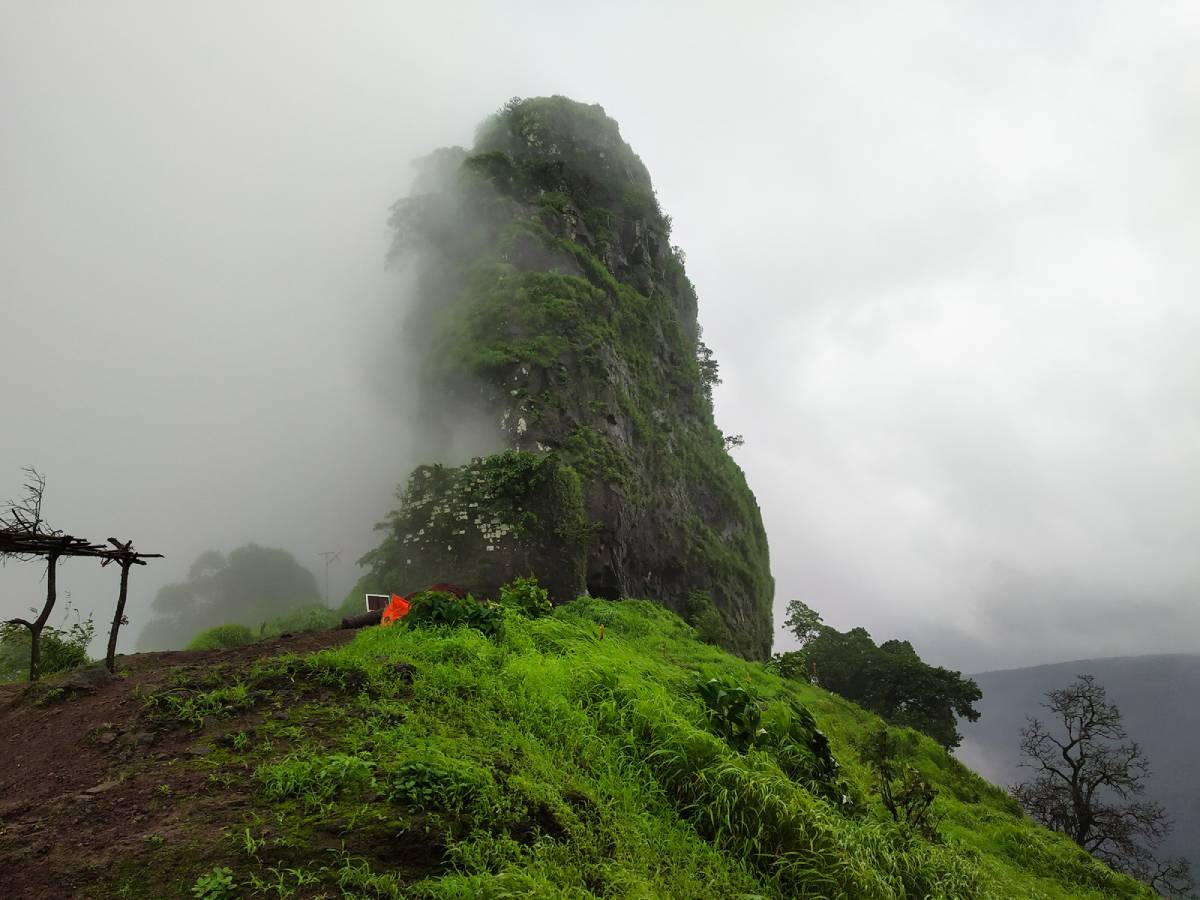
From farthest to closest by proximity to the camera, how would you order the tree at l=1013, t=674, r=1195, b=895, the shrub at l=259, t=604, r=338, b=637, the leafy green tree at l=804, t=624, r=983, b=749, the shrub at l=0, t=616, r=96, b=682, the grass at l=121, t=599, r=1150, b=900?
the leafy green tree at l=804, t=624, r=983, b=749 < the tree at l=1013, t=674, r=1195, b=895 < the shrub at l=259, t=604, r=338, b=637 < the shrub at l=0, t=616, r=96, b=682 < the grass at l=121, t=599, r=1150, b=900

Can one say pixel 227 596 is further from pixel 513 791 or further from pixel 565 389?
pixel 513 791

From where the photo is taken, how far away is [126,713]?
20.3 ft

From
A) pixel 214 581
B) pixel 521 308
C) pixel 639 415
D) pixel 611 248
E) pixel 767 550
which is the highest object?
pixel 611 248

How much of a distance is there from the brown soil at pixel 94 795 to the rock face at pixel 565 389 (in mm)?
11668

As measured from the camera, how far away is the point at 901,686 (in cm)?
3462

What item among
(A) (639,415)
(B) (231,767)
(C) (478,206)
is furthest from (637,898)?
(C) (478,206)

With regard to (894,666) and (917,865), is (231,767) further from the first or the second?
(894,666)

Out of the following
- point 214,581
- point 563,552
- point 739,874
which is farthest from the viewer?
point 214,581

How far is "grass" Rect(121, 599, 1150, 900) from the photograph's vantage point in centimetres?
404

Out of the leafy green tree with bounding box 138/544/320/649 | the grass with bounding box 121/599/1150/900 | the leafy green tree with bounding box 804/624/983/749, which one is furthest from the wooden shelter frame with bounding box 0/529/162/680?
the leafy green tree with bounding box 804/624/983/749

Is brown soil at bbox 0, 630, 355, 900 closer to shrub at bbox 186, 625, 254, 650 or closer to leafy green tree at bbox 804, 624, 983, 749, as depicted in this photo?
shrub at bbox 186, 625, 254, 650

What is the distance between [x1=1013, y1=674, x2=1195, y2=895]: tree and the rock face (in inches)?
427

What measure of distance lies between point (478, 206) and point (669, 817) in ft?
89.8

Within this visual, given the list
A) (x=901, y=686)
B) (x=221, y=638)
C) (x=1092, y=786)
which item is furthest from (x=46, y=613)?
(x=901, y=686)
